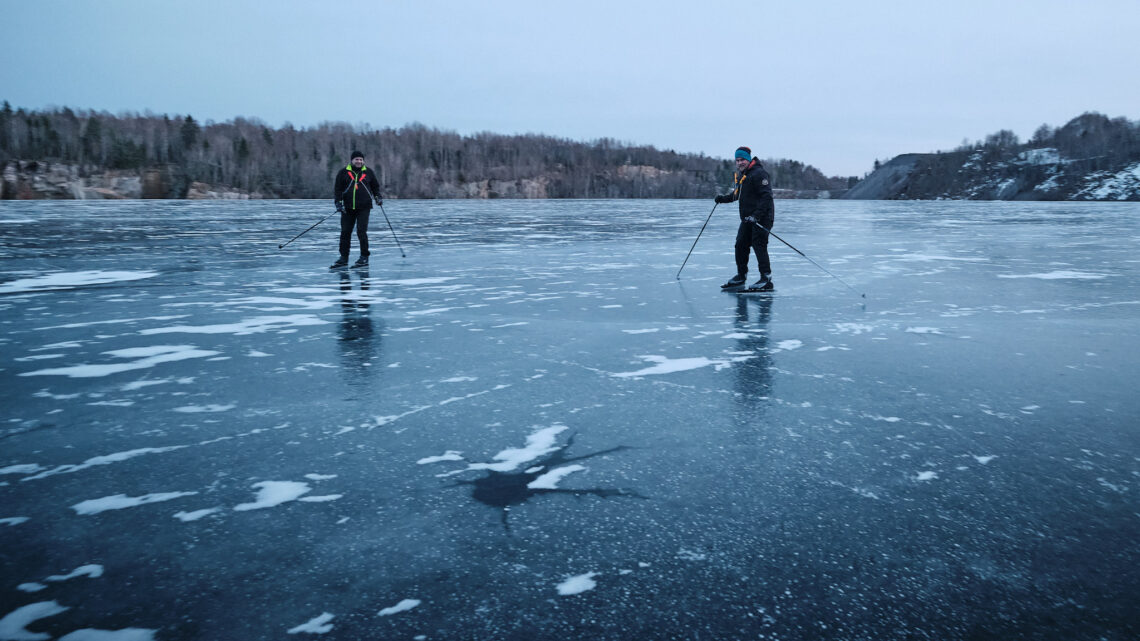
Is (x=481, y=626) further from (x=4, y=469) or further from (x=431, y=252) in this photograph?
(x=431, y=252)

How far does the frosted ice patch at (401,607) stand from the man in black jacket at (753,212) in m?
9.23

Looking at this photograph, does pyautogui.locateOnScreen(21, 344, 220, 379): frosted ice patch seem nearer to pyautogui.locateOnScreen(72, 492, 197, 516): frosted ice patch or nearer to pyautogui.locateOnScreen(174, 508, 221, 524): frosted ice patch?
pyautogui.locateOnScreen(72, 492, 197, 516): frosted ice patch

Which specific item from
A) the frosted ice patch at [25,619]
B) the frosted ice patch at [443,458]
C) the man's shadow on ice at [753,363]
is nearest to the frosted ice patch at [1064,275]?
the man's shadow on ice at [753,363]

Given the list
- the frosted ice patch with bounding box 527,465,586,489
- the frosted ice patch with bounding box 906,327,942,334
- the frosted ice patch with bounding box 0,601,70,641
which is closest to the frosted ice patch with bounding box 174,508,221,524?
the frosted ice patch with bounding box 0,601,70,641

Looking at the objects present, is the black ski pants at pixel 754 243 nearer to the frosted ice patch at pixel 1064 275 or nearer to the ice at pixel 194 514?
the frosted ice patch at pixel 1064 275

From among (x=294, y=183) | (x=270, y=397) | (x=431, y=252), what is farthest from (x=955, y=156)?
(x=270, y=397)

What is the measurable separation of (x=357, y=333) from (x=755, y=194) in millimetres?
6412

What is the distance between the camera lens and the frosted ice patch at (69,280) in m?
11.1

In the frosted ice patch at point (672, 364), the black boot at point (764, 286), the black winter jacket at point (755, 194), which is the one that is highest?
the black winter jacket at point (755, 194)

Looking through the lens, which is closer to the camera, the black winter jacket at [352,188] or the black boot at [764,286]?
the black boot at [764,286]

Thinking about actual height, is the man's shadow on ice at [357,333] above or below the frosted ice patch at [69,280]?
below

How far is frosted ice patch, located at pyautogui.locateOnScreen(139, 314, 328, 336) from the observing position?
7.81 metres

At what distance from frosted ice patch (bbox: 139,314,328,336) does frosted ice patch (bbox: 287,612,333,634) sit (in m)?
5.87

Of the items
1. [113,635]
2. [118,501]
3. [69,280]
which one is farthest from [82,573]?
[69,280]
